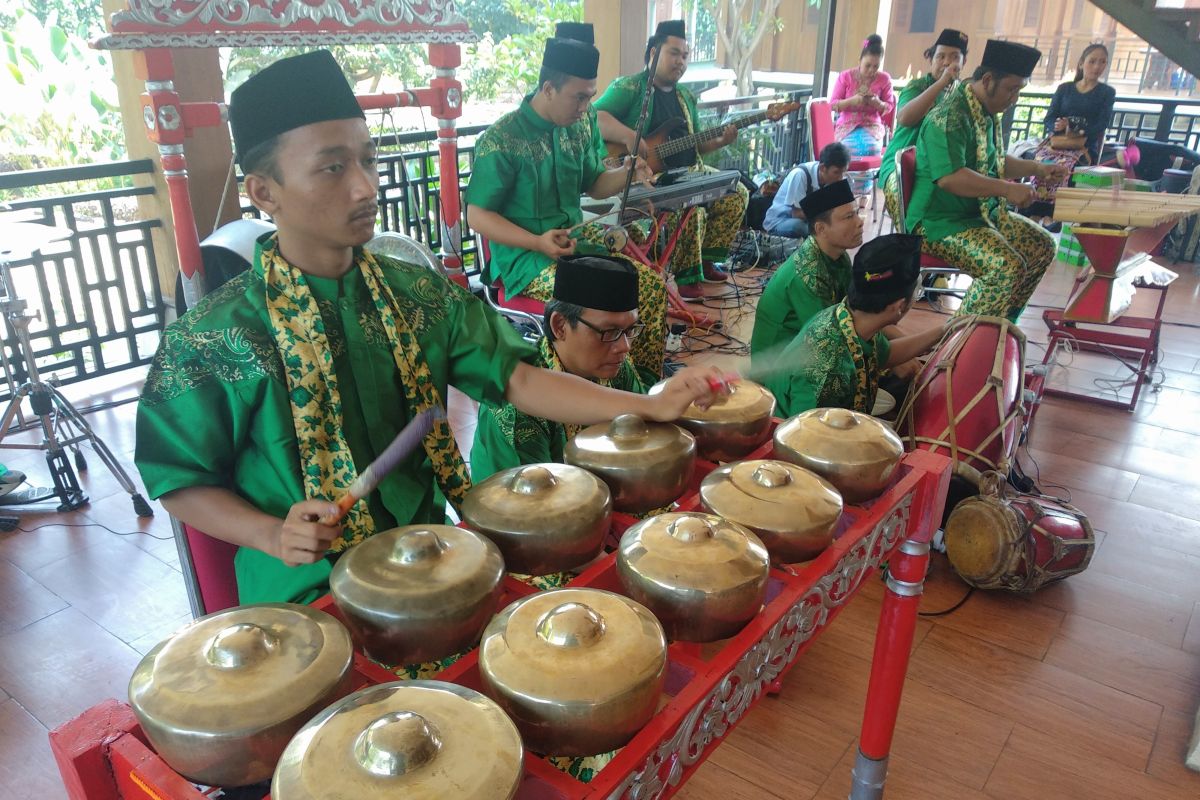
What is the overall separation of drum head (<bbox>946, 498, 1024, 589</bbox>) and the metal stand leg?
36.0 inches

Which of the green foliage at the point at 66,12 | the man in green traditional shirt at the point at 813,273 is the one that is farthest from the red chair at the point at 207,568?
the green foliage at the point at 66,12

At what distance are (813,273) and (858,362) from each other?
0.57 m

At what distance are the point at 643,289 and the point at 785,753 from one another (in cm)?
196

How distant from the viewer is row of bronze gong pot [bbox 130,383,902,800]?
2.51 feet

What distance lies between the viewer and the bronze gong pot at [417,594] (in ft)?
3.10

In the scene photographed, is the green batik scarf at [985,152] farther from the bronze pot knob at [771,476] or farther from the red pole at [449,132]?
the bronze pot knob at [771,476]

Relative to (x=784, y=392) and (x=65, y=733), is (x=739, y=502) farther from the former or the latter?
(x=784, y=392)

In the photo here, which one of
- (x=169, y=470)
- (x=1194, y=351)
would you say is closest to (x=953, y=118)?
(x=1194, y=351)

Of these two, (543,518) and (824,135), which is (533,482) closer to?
(543,518)

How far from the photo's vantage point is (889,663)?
5.57 feet

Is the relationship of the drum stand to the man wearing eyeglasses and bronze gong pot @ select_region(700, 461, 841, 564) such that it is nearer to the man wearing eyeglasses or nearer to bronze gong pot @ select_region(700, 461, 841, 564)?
the man wearing eyeglasses

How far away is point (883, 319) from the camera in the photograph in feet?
8.50

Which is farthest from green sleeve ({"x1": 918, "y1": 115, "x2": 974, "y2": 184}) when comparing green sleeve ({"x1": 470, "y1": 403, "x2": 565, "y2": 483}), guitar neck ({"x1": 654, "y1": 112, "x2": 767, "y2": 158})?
green sleeve ({"x1": 470, "y1": 403, "x2": 565, "y2": 483})

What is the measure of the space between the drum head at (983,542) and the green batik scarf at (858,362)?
1.47 feet
